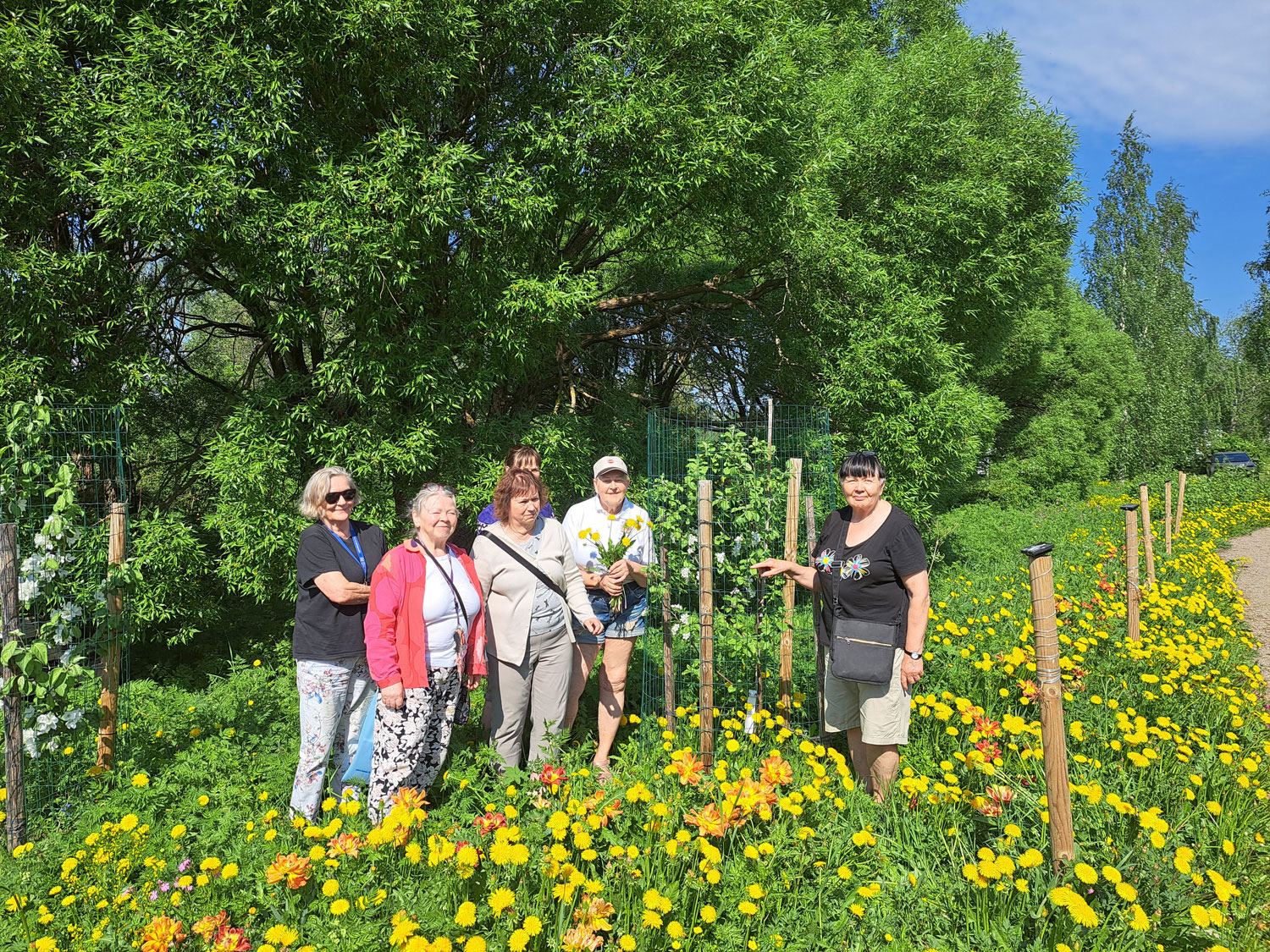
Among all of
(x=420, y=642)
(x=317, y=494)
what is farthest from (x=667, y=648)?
(x=317, y=494)

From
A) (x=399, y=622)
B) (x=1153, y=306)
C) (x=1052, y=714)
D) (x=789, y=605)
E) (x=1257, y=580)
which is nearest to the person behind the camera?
(x=1052, y=714)

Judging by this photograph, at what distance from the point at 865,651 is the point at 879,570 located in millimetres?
360

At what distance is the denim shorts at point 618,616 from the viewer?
12.0ft

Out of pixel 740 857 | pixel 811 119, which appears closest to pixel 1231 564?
pixel 811 119

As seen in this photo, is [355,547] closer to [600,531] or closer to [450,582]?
[450,582]

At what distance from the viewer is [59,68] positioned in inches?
195

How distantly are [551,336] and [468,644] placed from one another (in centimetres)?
409

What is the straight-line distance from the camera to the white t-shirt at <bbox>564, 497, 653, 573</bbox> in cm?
363

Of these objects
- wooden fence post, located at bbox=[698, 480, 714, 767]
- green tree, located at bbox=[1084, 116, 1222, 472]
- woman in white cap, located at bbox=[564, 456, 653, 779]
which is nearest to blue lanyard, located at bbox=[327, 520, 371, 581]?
woman in white cap, located at bbox=[564, 456, 653, 779]

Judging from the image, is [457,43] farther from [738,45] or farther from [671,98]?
[738,45]

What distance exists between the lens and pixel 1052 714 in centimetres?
251

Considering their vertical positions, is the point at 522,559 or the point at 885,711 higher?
the point at 522,559

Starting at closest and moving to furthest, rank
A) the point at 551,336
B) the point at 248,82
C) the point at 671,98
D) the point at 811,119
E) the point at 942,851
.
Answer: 1. the point at 942,851
2. the point at 248,82
3. the point at 671,98
4. the point at 551,336
5. the point at 811,119

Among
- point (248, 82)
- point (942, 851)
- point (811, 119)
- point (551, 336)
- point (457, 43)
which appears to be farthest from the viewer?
point (811, 119)
